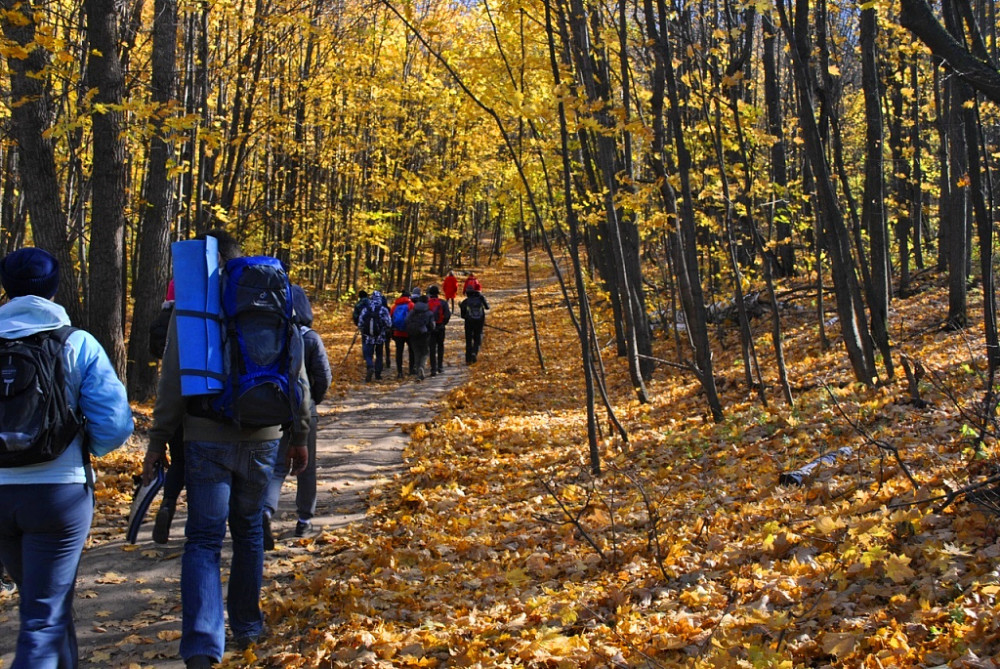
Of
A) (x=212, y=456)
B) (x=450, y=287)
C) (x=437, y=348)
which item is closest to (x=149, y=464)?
(x=212, y=456)

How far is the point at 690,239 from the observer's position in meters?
9.20

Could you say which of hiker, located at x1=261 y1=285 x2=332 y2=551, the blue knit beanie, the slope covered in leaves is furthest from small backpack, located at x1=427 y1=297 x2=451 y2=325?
the blue knit beanie

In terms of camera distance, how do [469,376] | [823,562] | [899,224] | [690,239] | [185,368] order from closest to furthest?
[185,368]
[823,562]
[690,239]
[469,376]
[899,224]

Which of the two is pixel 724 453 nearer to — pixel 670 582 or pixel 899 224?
pixel 670 582

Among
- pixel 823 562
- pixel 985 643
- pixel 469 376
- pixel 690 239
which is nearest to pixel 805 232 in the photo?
pixel 469 376

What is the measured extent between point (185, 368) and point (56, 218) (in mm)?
6440

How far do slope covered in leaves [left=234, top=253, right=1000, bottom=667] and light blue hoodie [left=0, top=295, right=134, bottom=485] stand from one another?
151 centimetres

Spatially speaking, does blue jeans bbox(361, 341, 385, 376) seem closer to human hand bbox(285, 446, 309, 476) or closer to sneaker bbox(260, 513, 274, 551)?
sneaker bbox(260, 513, 274, 551)

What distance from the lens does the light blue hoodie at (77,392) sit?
310 centimetres

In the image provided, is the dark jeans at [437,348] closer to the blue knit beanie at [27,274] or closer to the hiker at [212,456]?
the hiker at [212,456]

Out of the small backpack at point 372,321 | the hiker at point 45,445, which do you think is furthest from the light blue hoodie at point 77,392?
the small backpack at point 372,321

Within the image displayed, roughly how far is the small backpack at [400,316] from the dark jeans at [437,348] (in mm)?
791

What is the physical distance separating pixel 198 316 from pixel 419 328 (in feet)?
41.1

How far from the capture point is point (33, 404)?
3.03 m
